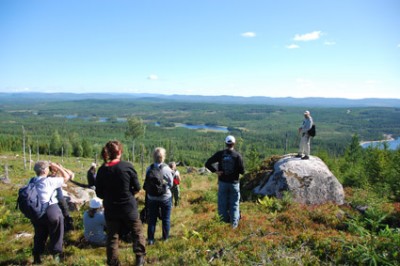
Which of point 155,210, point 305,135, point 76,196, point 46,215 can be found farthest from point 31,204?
point 305,135

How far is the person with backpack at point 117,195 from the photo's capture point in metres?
4.81

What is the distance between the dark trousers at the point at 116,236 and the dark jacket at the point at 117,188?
0.13 m

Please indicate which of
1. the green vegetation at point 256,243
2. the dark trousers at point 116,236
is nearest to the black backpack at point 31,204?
the green vegetation at point 256,243

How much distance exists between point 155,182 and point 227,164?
1993 millimetres

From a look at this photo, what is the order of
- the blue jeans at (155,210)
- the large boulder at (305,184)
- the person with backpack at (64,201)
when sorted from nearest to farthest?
the person with backpack at (64,201) < the blue jeans at (155,210) < the large boulder at (305,184)

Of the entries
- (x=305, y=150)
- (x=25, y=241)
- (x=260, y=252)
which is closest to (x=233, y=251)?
(x=260, y=252)

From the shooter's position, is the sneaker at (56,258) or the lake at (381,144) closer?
the sneaker at (56,258)

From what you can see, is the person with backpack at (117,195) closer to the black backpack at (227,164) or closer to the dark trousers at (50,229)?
the dark trousers at (50,229)

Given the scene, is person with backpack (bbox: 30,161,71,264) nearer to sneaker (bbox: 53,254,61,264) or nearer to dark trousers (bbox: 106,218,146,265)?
sneaker (bbox: 53,254,61,264)

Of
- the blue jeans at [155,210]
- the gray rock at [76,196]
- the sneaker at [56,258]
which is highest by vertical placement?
the blue jeans at [155,210]

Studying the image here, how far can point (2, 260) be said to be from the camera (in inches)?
219

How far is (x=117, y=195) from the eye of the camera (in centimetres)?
485

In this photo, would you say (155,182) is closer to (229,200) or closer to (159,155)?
(159,155)

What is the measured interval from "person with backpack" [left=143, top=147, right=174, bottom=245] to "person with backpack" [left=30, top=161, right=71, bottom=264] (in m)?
1.88
